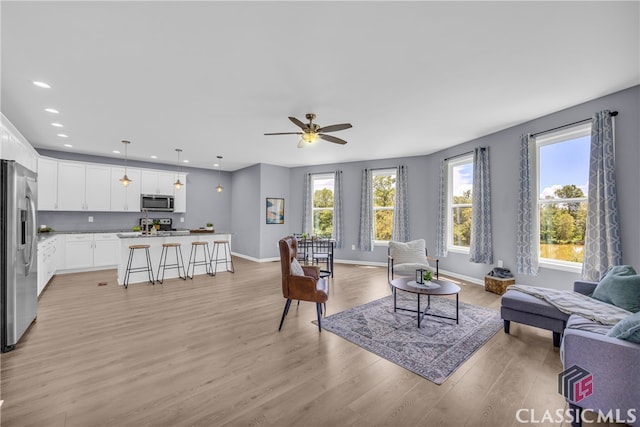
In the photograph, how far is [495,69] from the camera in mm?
2715

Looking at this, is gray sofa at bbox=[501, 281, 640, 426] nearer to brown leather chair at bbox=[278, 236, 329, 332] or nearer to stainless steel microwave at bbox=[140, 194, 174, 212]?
brown leather chair at bbox=[278, 236, 329, 332]

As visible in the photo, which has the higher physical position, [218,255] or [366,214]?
[366,214]

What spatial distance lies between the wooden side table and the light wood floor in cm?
126

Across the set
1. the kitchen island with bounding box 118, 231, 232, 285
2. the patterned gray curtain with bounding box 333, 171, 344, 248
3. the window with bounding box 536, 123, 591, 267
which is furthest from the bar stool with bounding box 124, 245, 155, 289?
the window with bounding box 536, 123, 591, 267

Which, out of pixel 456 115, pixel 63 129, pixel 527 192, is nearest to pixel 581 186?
pixel 527 192

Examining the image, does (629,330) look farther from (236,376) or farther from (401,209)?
(401,209)

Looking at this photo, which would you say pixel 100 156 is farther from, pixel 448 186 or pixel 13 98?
pixel 448 186

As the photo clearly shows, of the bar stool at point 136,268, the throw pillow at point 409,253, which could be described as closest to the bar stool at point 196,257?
A: the bar stool at point 136,268

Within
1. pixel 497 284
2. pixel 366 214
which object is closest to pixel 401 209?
pixel 366 214

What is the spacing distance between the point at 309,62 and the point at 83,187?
6.47 meters

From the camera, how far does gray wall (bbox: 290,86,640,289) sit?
311 cm

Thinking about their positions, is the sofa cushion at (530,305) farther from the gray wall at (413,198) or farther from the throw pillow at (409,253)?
the throw pillow at (409,253)

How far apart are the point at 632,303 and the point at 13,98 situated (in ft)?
23.3

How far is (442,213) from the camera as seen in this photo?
588cm
